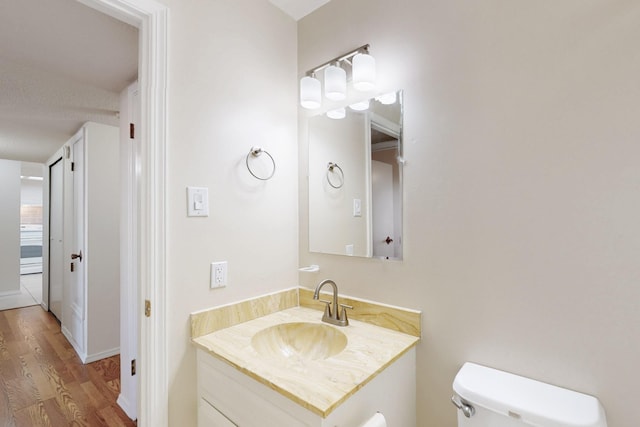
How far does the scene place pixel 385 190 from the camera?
1361 mm

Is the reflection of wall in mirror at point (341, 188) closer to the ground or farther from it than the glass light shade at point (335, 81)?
closer to the ground

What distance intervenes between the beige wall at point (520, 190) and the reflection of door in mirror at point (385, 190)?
0.05 m

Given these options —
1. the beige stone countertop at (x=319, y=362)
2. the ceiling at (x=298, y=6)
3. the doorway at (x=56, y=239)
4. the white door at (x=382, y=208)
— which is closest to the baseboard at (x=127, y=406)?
the beige stone countertop at (x=319, y=362)

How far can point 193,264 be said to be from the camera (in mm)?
1219

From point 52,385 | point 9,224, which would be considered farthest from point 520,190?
point 9,224

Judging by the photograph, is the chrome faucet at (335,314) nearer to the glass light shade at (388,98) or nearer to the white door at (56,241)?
the glass light shade at (388,98)

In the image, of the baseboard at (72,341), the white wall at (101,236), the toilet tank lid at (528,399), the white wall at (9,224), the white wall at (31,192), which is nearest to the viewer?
the toilet tank lid at (528,399)

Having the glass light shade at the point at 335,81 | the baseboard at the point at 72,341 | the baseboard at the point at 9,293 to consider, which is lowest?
the baseboard at the point at 72,341

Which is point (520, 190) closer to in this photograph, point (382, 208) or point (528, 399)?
point (382, 208)

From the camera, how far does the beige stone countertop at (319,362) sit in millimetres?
826

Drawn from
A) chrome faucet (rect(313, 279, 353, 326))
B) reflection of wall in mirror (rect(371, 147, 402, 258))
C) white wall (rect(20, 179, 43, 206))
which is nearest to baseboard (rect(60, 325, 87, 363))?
chrome faucet (rect(313, 279, 353, 326))

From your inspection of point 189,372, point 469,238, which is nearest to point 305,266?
point 189,372

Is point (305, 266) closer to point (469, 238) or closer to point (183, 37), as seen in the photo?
point (469, 238)

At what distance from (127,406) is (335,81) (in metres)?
2.51
